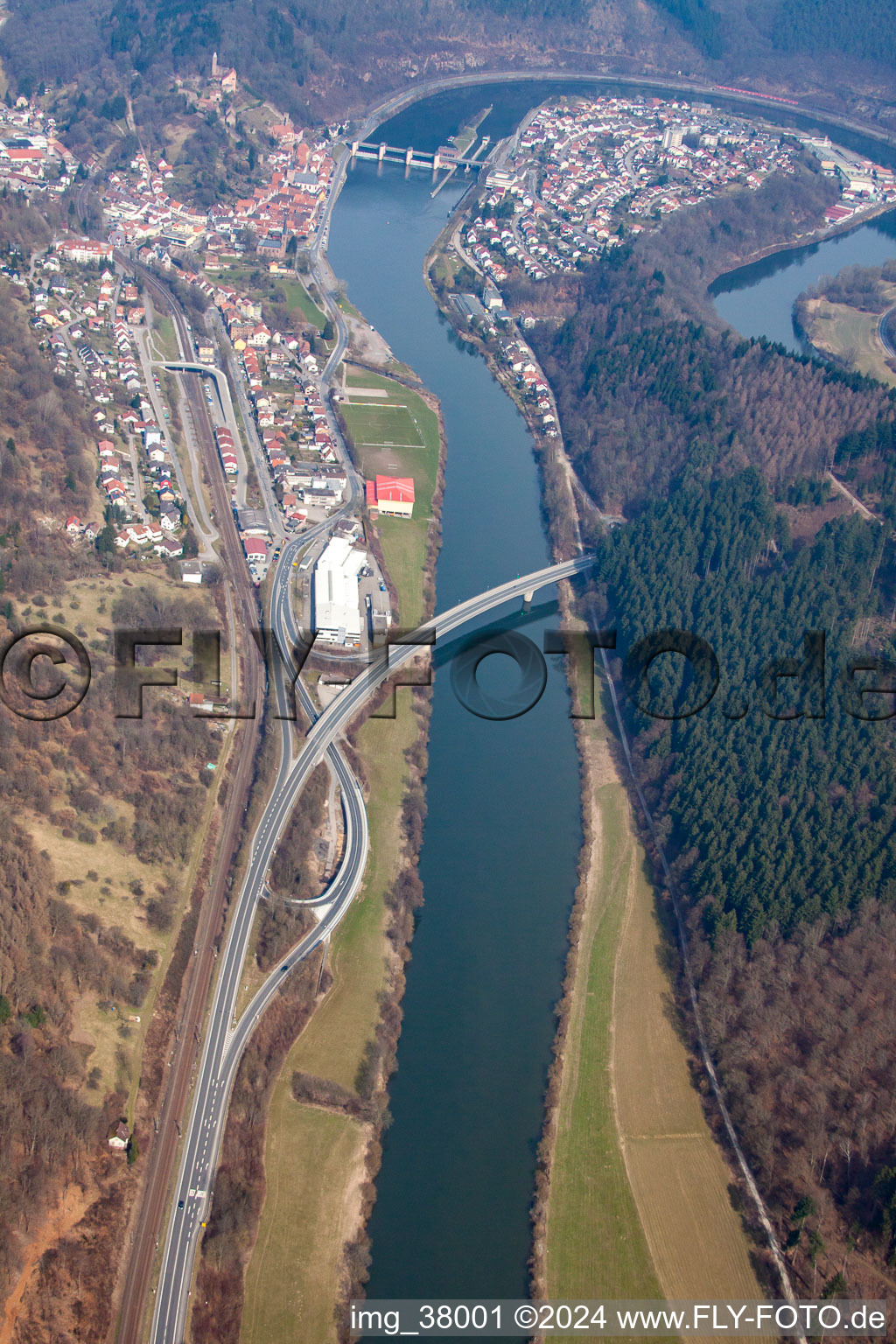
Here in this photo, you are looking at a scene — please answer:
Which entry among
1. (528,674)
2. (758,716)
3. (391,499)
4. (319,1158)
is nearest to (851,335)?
(391,499)

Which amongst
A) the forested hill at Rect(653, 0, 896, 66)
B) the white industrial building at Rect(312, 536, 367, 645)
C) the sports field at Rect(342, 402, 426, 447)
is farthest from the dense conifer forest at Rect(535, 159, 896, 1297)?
the forested hill at Rect(653, 0, 896, 66)

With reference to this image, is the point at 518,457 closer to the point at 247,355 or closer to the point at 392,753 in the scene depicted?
the point at 247,355

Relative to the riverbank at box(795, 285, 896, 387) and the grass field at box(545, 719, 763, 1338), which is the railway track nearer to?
the grass field at box(545, 719, 763, 1338)

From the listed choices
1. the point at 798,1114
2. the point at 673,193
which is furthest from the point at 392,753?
the point at 673,193

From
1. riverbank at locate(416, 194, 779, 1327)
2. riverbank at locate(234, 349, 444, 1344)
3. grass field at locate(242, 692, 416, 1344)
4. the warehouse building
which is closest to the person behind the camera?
grass field at locate(242, 692, 416, 1344)

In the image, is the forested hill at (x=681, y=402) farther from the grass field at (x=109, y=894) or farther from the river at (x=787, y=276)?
the grass field at (x=109, y=894)
